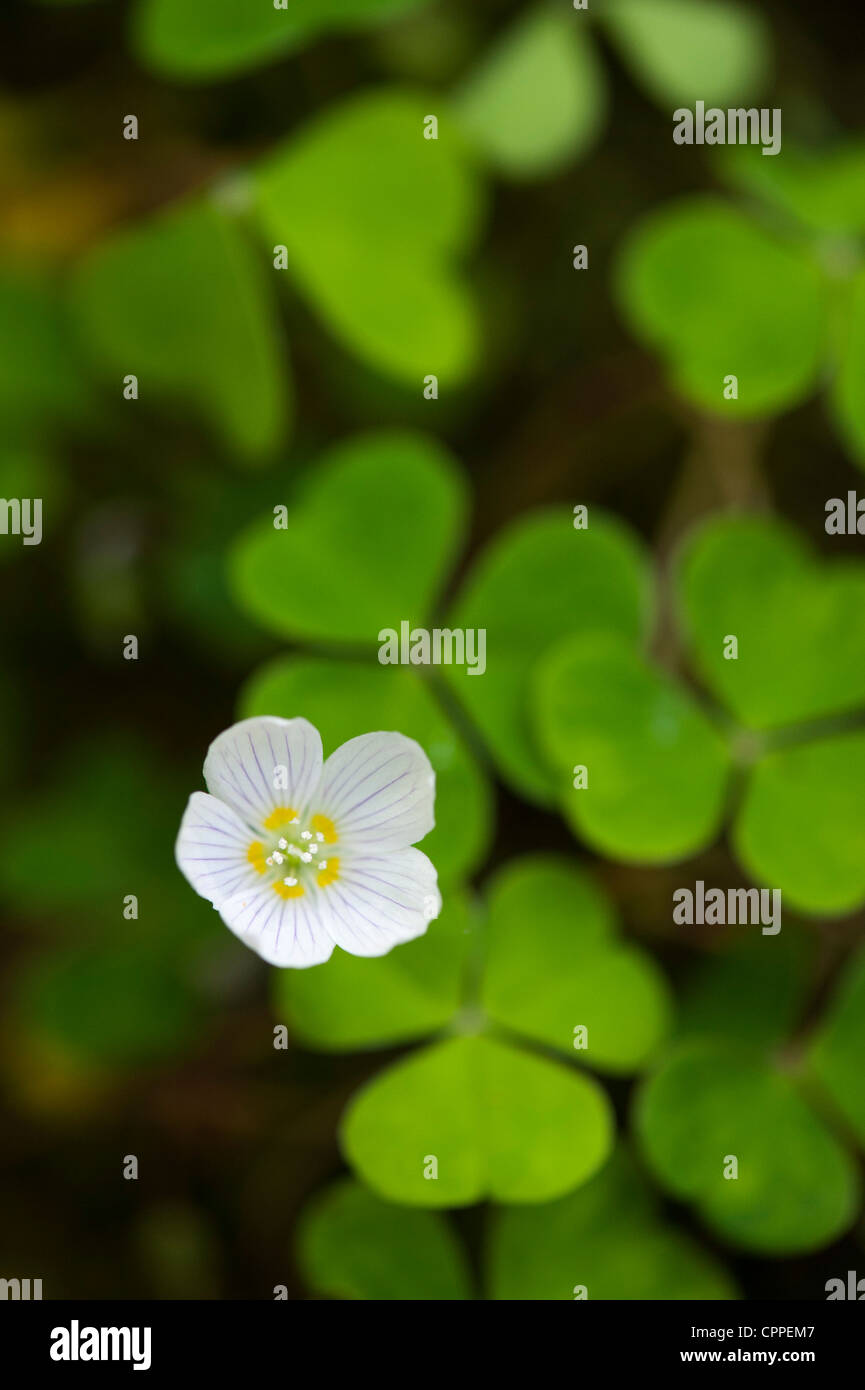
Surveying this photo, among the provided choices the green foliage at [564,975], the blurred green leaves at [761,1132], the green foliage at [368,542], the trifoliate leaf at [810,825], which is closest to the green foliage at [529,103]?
the green foliage at [368,542]

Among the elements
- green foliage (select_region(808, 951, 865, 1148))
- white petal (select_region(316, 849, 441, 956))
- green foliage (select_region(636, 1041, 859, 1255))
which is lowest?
green foliage (select_region(636, 1041, 859, 1255))

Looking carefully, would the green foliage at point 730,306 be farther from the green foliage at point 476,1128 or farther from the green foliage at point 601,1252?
the green foliage at point 601,1252

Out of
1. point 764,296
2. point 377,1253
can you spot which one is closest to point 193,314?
point 764,296

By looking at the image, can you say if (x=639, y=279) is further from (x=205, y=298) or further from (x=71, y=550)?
(x=71, y=550)

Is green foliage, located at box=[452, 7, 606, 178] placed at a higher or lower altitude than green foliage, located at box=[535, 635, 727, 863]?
higher

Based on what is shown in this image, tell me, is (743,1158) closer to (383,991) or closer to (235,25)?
(383,991)

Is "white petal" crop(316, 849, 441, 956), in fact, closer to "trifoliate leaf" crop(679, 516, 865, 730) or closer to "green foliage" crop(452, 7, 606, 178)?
"trifoliate leaf" crop(679, 516, 865, 730)

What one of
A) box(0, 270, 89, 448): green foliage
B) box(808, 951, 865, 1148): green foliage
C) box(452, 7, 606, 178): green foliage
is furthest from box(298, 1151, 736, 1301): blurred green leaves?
box(452, 7, 606, 178): green foliage
